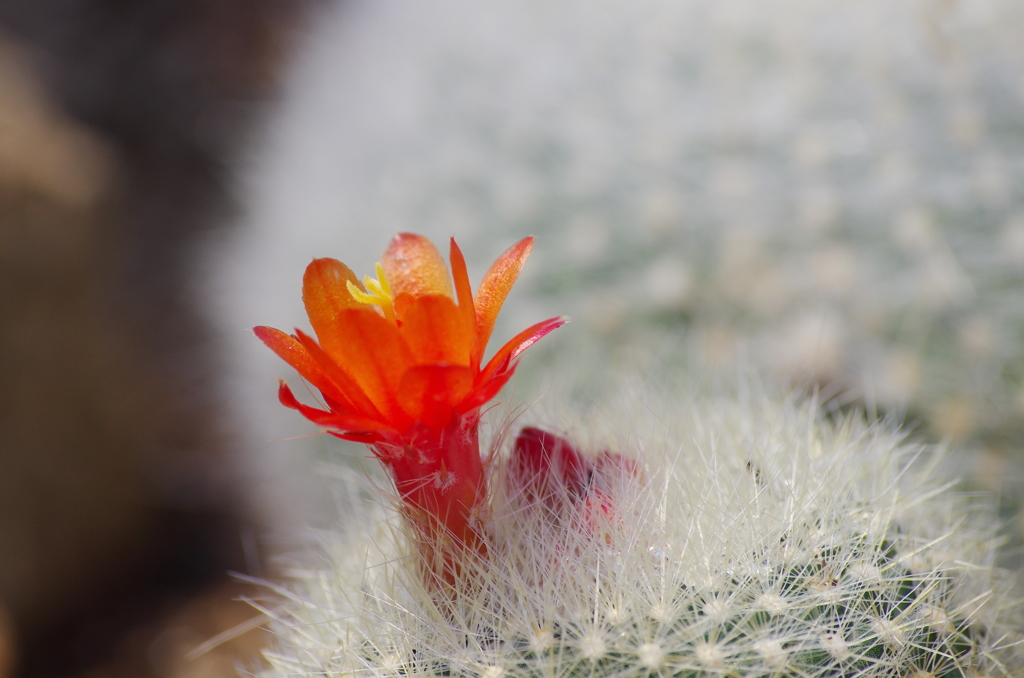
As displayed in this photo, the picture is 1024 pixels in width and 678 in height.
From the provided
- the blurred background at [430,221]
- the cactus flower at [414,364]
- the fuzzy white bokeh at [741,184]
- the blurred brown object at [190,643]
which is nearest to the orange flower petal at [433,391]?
the cactus flower at [414,364]

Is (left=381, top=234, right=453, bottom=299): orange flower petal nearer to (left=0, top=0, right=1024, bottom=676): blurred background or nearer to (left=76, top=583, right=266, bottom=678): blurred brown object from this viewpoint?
(left=0, top=0, right=1024, bottom=676): blurred background

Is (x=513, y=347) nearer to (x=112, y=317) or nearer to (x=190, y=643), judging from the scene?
(x=190, y=643)

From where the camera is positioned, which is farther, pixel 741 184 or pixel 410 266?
pixel 741 184

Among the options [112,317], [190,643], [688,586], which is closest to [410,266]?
[688,586]

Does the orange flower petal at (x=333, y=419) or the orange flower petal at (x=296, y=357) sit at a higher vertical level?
the orange flower petal at (x=296, y=357)

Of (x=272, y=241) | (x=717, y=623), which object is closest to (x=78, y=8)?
(x=272, y=241)

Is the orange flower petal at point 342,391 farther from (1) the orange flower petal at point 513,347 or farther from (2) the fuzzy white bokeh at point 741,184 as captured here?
(2) the fuzzy white bokeh at point 741,184

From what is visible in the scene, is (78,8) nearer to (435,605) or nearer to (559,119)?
(559,119)
